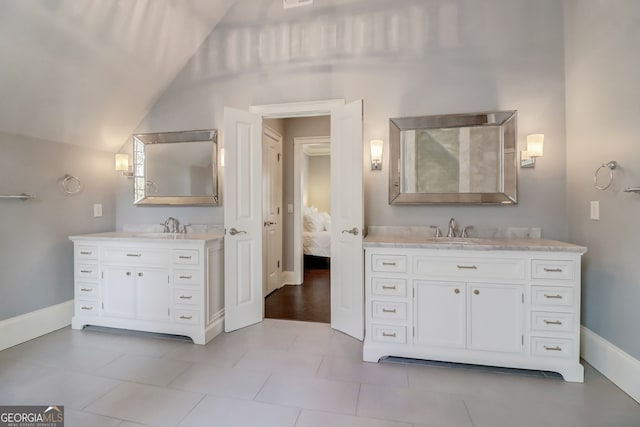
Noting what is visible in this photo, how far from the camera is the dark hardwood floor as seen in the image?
3236 mm

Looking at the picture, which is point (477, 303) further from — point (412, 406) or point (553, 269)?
point (412, 406)

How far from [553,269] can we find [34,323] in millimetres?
4172

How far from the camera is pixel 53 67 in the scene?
2.39 metres

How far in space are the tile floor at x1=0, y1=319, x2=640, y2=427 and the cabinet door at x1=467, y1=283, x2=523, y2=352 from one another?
0.20 meters

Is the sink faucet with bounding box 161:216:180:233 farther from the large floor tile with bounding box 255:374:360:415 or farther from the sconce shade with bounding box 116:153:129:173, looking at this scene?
the large floor tile with bounding box 255:374:360:415

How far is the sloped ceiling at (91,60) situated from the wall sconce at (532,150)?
317cm

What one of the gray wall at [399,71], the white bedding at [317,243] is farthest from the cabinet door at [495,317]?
the white bedding at [317,243]

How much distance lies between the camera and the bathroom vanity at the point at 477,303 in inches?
81.7

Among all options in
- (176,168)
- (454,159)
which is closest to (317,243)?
(176,168)

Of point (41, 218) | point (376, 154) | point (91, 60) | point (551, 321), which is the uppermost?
point (91, 60)

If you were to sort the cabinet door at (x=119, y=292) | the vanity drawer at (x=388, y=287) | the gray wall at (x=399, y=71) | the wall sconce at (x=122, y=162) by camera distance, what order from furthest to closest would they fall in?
1. the wall sconce at (x=122, y=162)
2. the cabinet door at (x=119, y=292)
3. the gray wall at (x=399, y=71)
4. the vanity drawer at (x=388, y=287)

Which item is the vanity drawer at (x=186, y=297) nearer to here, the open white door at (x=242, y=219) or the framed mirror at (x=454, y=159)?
the open white door at (x=242, y=219)

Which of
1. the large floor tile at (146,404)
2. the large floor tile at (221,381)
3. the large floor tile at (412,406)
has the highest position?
the large floor tile at (146,404)

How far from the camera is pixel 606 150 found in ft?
6.93
